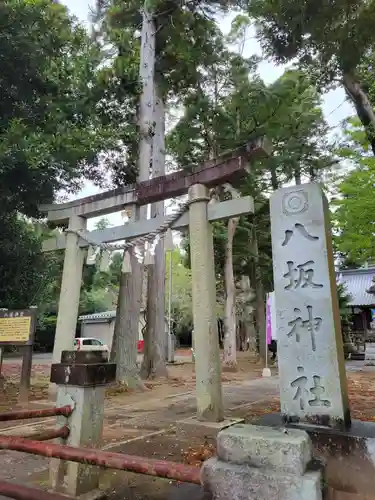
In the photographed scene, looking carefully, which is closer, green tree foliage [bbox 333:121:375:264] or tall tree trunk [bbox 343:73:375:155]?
tall tree trunk [bbox 343:73:375:155]

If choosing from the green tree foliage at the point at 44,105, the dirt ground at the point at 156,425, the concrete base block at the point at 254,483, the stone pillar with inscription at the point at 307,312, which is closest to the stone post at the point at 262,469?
the concrete base block at the point at 254,483

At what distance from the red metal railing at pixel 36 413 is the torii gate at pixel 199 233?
2.79 meters

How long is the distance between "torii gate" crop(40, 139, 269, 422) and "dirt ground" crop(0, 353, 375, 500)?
80 cm

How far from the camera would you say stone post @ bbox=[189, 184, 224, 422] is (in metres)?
5.66

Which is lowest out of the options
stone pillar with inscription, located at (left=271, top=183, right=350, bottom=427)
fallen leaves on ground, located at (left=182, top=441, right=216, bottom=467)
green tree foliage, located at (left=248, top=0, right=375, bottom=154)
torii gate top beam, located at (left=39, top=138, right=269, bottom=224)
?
fallen leaves on ground, located at (left=182, top=441, right=216, bottom=467)

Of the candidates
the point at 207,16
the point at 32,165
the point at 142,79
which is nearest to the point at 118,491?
the point at 32,165

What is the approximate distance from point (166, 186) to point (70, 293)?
9.79 feet

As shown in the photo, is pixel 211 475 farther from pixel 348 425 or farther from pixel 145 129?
pixel 145 129

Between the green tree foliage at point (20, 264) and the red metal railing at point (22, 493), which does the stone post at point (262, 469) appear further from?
the green tree foliage at point (20, 264)

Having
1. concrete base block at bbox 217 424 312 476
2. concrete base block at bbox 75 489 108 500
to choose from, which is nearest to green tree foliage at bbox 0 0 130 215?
concrete base block at bbox 75 489 108 500

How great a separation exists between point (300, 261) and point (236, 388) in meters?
7.59

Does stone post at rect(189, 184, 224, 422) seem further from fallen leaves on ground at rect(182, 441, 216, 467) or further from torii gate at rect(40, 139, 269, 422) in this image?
fallen leaves on ground at rect(182, 441, 216, 467)

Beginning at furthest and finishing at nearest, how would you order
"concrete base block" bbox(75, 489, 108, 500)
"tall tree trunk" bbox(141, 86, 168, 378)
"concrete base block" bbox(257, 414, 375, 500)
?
1. "tall tree trunk" bbox(141, 86, 168, 378)
2. "concrete base block" bbox(75, 489, 108, 500)
3. "concrete base block" bbox(257, 414, 375, 500)

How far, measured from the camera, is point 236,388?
10672 mm
